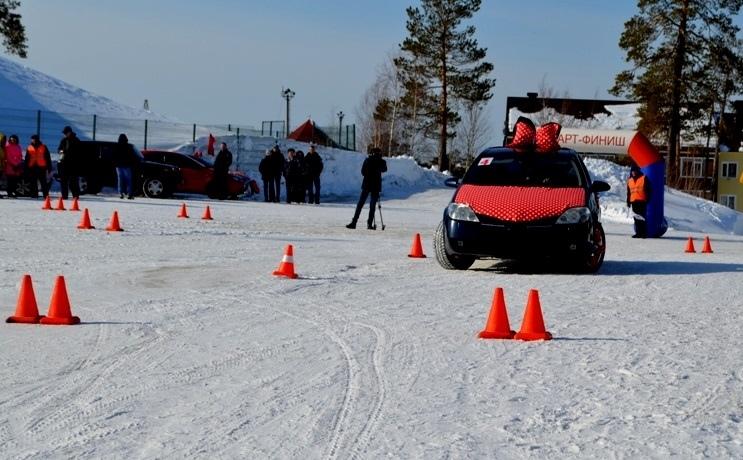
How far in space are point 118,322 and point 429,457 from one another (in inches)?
181

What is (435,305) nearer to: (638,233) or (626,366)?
(626,366)

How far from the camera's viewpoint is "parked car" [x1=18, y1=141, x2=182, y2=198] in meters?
32.8

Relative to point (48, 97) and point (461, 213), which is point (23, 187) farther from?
point (48, 97)

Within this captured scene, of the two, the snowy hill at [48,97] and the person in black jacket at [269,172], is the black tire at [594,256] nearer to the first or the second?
the person in black jacket at [269,172]

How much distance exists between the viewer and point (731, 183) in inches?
3226

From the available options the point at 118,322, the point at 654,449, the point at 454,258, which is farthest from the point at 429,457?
the point at 454,258

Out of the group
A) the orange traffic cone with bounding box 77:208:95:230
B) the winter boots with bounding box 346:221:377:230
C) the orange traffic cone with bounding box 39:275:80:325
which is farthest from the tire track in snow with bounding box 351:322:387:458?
the winter boots with bounding box 346:221:377:230

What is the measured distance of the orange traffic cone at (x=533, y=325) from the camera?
8.72 metres

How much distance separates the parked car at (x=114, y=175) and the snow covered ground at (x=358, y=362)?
17830 mm

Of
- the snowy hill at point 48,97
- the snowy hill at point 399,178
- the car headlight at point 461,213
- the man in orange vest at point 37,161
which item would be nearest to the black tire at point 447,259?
the car headlight at point 461,213

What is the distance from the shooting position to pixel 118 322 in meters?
9.32

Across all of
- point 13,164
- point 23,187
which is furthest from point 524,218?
point 23,187

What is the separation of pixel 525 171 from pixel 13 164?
1731 centimetres

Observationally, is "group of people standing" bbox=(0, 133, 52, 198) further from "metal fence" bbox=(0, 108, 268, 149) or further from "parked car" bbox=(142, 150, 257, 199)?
"metal fence" bbox=(0, 108, 268, 149)
